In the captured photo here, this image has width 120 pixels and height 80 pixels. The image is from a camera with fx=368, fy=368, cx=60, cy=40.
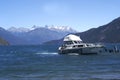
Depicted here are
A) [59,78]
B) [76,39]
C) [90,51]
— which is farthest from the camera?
[76,39]

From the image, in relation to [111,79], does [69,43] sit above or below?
above

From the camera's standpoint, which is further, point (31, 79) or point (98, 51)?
point (98, 51)

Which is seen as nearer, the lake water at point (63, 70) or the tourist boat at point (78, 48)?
the lake water at point (63, 70)

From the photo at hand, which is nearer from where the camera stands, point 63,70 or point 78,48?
point 63,70

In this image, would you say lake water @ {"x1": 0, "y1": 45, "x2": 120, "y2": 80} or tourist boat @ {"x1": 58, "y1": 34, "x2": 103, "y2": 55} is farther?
tourist boat @ {"x1": 58, "y1": 34, "x2": 103, "y2": 55}

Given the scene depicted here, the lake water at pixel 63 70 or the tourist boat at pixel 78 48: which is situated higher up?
the tourist boat at pixel 78 48

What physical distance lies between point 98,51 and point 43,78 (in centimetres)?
6647

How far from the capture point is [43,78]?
47.9 metres

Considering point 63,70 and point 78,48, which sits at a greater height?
point 78,48

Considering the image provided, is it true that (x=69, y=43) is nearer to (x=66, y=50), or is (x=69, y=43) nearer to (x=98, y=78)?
(x=66, y=50)

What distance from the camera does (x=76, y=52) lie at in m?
112

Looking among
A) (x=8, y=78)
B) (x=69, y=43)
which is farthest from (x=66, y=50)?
(x=8, y=78)

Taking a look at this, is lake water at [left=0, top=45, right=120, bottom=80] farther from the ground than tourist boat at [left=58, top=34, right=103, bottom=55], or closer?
closer

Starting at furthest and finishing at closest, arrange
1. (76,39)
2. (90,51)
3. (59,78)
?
(76,39) → (90,51) → (59,78)
